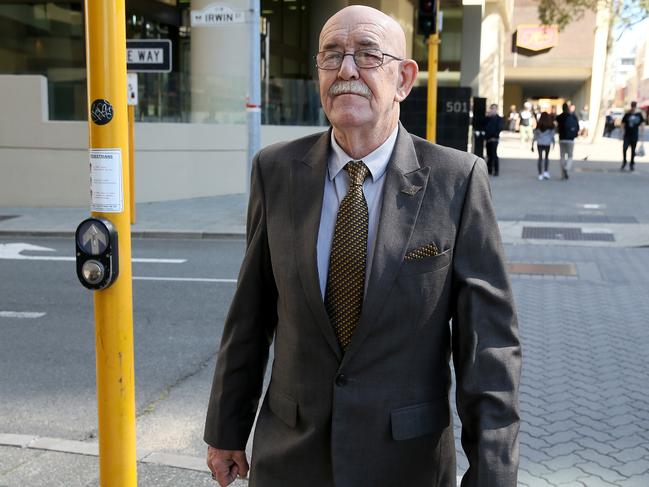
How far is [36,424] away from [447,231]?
3598 millimetres

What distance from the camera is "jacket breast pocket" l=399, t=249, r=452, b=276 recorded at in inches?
76.7

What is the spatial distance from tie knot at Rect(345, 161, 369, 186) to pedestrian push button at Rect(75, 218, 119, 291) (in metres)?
1.06

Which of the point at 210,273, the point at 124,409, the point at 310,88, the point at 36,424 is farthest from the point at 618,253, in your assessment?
the point at 310,88

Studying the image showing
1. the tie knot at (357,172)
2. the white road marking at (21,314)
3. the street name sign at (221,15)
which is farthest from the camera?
the street name sign at (221,15)

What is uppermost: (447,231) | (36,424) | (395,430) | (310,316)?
(447,231)

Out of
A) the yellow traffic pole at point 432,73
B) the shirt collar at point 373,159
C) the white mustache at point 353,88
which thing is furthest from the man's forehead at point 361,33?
the yellow traffic pole at point 432,73

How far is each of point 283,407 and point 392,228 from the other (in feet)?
1.92

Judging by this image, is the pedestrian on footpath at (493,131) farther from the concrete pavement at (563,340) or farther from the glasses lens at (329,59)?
the glasses lens at (329,59)

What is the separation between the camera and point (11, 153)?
1591 cm

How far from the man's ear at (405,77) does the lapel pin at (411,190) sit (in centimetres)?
27

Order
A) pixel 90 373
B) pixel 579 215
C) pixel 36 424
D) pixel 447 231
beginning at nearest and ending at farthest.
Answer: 1. pixel 447 231
2. pixel 36 424
3. pixel 90 373
4. pixel 579 215

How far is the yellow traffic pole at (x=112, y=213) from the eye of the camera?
269 cm

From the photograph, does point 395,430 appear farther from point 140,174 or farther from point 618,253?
point 140,174

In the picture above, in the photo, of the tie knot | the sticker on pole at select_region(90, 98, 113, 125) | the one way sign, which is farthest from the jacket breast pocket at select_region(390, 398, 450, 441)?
the one way sign
